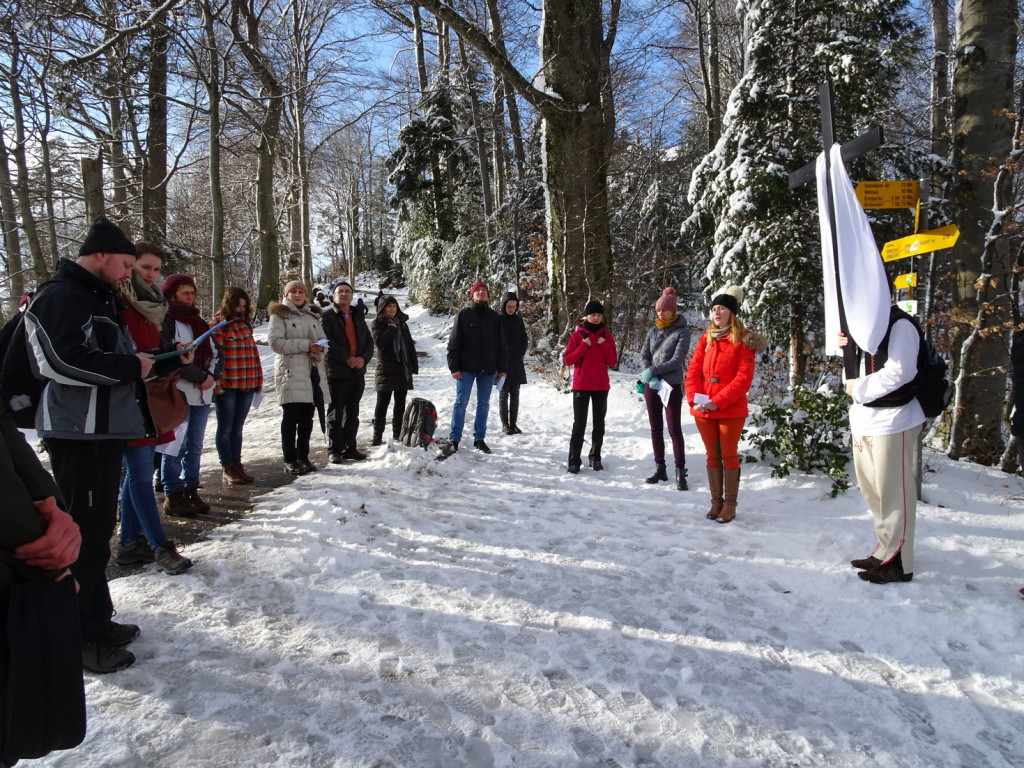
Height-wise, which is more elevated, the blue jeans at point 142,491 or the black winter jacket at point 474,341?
the black winter jacket at point 474,341

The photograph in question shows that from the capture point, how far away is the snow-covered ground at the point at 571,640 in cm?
231

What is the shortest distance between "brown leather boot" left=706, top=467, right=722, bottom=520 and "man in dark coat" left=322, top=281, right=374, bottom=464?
374 centimetres

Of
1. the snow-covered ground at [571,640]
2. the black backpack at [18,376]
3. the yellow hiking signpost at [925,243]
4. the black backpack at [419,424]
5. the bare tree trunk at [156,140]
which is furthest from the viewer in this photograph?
the bare tree trunk at [156,140]

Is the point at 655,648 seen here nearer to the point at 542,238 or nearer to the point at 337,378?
the point at 337,378

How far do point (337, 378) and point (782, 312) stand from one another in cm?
743

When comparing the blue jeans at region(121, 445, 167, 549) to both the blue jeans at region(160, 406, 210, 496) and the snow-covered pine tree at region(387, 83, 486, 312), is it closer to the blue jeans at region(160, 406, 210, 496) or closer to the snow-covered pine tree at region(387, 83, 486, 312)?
the blue jeans at region(160, 406, 210, 496)

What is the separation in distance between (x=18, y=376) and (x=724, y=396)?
4715mm

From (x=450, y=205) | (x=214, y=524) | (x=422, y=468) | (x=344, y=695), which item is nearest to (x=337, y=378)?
(x=422, y=468)

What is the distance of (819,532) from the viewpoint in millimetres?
4480

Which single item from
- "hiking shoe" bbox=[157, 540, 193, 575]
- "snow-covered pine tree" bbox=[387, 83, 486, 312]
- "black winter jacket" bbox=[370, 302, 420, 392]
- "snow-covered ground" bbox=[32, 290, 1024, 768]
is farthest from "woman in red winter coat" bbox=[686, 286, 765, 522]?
"snow-covered pine tree" bbox=[387, 83, 486, 312]

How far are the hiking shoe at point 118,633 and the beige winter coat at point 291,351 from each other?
312cm

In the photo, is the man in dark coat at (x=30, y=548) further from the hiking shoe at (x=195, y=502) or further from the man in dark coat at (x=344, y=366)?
the man in dark coat at (x=344, y=366)

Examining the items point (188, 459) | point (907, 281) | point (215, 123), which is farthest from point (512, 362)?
point (215, 123)

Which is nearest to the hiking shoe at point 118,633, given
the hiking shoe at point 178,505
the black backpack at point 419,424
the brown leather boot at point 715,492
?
the hiking shoe at point 178,505
